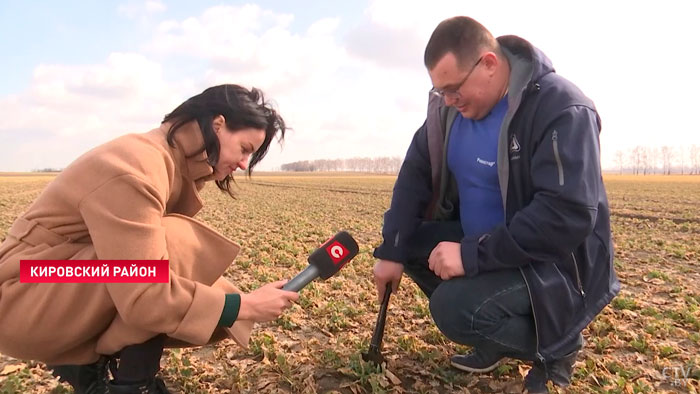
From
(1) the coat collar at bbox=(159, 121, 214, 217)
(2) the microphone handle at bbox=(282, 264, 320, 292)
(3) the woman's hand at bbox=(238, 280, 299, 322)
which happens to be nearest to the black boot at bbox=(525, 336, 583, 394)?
(2) the microphone handle at bbox=(282, 264, 320, 292)

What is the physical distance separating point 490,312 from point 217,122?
1889mm

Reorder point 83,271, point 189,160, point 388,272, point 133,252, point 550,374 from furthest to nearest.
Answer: point 388,272 < point 550,374 < point 189,160 < point 83,271 < point 133,252

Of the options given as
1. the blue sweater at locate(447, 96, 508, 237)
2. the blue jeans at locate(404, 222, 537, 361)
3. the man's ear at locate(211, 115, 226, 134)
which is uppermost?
the man's ear at locate(211, 115, 226, 134)

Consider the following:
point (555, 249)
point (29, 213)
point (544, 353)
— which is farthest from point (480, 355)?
point (29, 213)

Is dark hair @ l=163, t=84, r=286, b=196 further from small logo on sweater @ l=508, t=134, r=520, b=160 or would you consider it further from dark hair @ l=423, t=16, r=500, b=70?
small logo on sweater @ l=508, t=134, r=520, b=160

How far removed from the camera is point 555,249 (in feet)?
8.28

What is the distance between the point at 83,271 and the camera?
7.52 feet

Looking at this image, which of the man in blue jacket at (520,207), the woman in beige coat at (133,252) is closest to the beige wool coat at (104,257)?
the woman in beige coat at (133,252)

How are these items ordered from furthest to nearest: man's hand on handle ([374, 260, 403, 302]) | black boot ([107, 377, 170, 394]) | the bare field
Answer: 1. man's hand on handle ([374, 260, 403, 302])
2. the bare field
3. black boot ([107, 377, 170, 394])

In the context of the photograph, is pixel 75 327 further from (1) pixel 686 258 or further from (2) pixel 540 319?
(1) pixel 686 258

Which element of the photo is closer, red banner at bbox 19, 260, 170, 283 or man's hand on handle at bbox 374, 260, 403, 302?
red banner at bbox 19, 260, 170, 283

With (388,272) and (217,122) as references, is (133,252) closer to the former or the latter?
→ (217,122)

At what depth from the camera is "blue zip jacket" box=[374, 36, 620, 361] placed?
249cm

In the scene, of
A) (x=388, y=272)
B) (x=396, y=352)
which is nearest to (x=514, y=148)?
(x=388, y=272)
